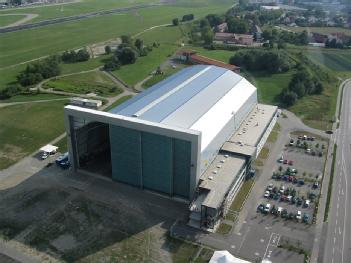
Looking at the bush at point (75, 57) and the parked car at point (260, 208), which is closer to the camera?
the parked car at point (260, 208)

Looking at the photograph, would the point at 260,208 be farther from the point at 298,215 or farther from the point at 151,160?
the point at 151,160

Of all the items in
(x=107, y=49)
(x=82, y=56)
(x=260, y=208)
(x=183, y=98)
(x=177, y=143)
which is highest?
(x=183, y=98)

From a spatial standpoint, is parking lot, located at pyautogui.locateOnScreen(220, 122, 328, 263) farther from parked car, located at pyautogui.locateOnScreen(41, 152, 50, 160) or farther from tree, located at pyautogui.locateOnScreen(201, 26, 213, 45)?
tree, located at pyautogui.locateOnScreen(201, 26, 213, 45)

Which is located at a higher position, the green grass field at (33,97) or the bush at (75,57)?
the bush at (75,57)

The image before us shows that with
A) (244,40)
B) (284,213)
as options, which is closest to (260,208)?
(284,213)

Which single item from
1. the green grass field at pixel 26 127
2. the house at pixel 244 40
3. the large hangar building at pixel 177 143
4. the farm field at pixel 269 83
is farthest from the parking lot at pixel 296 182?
the house at pixel 244 40

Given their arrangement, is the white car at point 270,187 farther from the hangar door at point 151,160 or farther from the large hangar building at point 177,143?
the hangar door at point 151,160
